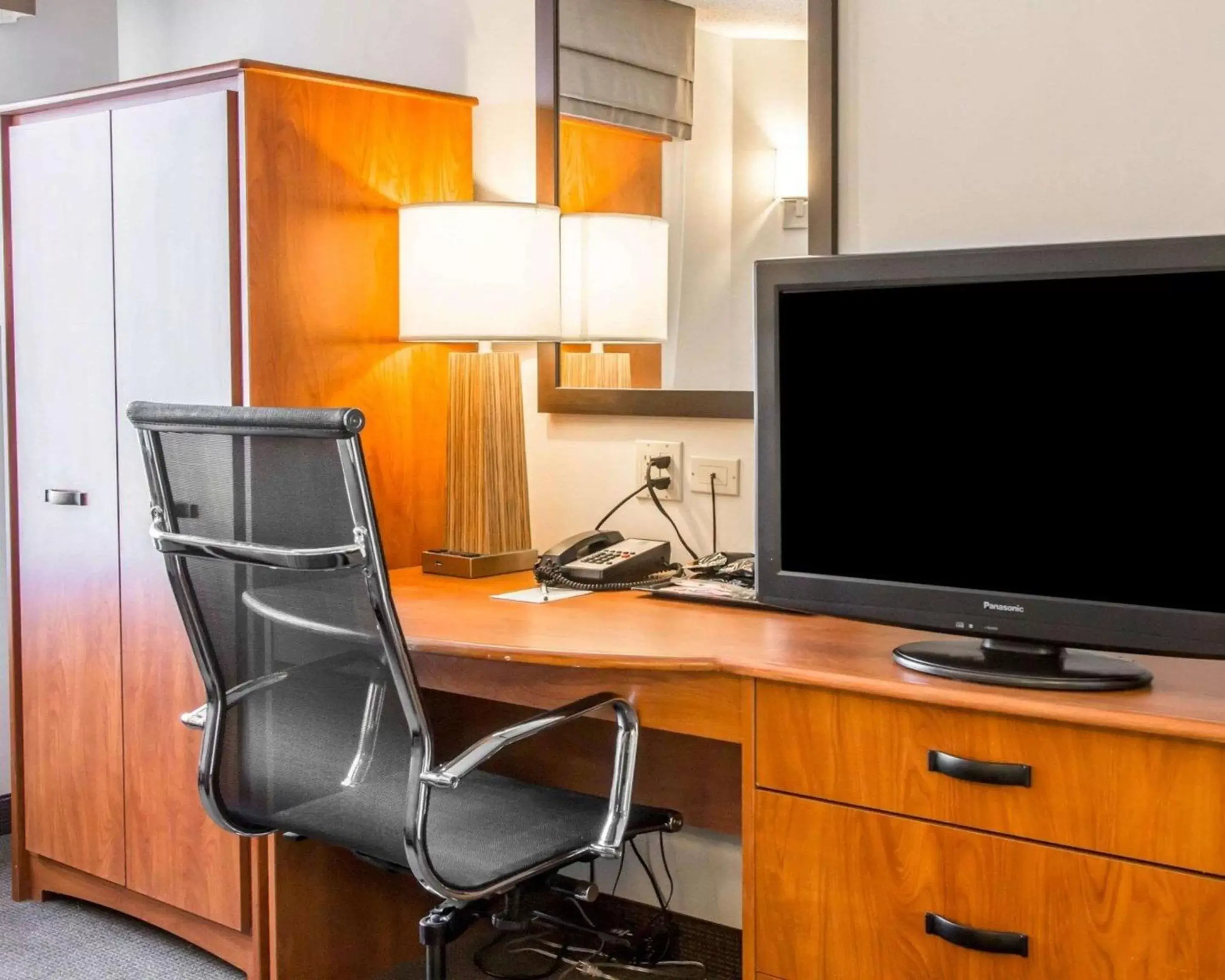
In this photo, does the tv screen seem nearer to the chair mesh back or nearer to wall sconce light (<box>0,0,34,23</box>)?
the chair mesh back

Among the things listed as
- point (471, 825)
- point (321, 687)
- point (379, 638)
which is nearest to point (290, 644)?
point (321, 687)

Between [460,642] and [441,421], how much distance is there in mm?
925

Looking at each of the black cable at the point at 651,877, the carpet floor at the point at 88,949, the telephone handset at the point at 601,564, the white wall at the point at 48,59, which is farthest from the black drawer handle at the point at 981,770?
the white wall at the point at 48,59

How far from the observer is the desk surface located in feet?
5.16

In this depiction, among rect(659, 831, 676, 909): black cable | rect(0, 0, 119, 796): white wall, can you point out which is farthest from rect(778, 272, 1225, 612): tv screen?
rect(0, 0, 119, 796): white wall

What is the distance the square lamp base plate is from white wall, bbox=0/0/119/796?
1.18 metres

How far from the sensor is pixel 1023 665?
173 cm

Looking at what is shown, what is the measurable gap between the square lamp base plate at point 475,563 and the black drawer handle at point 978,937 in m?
1.14

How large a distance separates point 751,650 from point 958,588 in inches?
11.3

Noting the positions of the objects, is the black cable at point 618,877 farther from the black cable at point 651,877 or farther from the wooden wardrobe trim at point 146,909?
the wooden wardrobe trim at point 146,909

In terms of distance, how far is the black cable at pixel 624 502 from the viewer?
8.63ft

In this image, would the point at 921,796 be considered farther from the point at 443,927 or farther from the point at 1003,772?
the point at 443,927

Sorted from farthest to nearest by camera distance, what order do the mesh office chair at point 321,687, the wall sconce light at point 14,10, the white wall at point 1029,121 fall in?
the wall sconce light at point 14,10, the white wall at point 1029,121, the mesh office chair at point 321,687

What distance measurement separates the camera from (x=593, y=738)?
2557 millimetres
